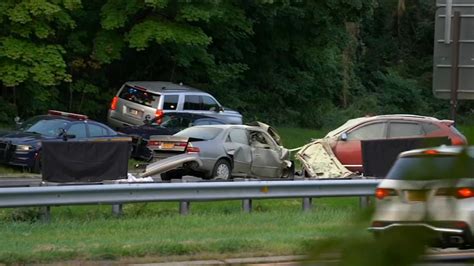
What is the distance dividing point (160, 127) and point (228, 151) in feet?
21.2

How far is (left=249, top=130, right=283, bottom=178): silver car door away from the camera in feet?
68.0

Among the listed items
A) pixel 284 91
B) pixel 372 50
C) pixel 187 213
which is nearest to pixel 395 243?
pixel 187 213

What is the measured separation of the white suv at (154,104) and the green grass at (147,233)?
562 inches

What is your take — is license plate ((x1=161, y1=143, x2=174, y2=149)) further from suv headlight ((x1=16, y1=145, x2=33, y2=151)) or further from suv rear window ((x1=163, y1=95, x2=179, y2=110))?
suv rear window ((x1=163, y1=95, x2=179, y2=110))

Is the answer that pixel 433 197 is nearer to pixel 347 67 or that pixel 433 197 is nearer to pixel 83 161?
pixel 83 161

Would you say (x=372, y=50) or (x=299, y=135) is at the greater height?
(x=372, y=50)

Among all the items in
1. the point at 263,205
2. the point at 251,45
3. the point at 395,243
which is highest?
the point at 251,45

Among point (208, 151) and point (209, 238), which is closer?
point (209, 238)

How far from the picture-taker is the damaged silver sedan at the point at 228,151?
64.9ft

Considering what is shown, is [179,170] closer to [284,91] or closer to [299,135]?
[299,135]

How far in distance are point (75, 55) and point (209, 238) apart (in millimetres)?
24214

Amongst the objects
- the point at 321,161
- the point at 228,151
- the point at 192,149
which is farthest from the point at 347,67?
the point at 192,149

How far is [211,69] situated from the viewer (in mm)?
36812

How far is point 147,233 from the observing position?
39.0ft
